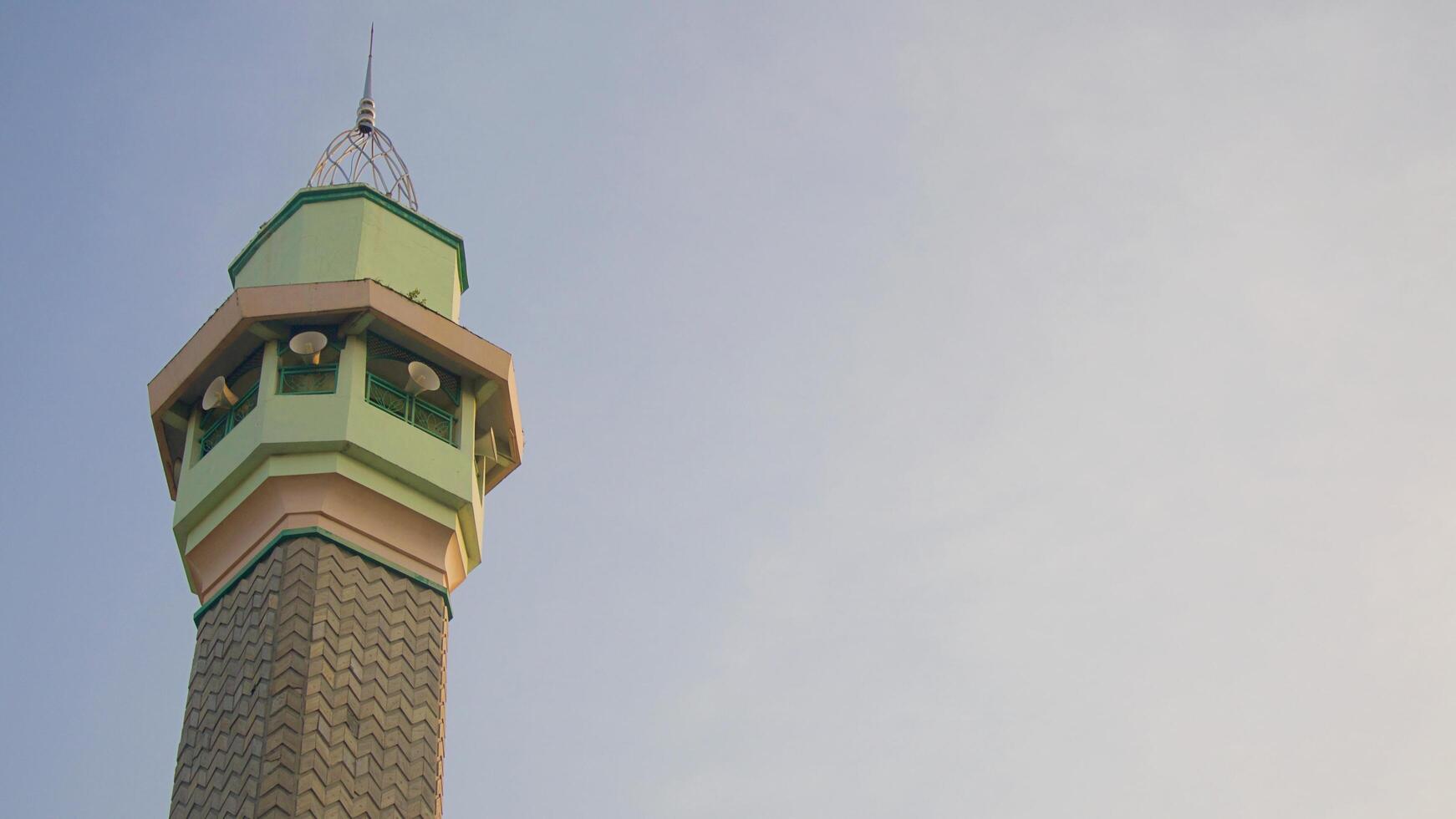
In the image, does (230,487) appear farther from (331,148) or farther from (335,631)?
(331,148)

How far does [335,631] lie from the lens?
1809 centimetres

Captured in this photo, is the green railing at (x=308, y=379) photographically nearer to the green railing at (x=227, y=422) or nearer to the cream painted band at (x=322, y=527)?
the green railing at (x=227, y=422)

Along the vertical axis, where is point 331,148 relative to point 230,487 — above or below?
above

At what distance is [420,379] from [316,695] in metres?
4.45

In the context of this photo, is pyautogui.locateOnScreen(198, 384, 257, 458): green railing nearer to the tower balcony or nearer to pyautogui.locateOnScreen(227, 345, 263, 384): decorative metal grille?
the tower balcony

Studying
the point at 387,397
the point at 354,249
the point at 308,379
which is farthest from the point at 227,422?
the point at 354,249

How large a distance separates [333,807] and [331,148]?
9.82m

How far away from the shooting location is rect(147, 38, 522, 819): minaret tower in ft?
56.9

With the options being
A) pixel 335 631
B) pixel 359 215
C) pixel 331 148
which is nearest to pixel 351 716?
pixel 335 631

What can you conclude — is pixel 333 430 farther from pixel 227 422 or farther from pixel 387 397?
pixel 227 422

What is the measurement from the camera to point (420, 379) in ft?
68.0

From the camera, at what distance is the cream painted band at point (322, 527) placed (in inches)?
756

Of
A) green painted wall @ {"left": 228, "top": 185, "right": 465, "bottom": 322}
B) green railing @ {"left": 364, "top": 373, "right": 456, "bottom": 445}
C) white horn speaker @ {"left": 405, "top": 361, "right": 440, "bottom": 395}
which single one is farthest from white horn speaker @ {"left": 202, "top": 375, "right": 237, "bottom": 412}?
white horn speaker @ {"left": 405, "top": 361, "right": 440, "bottom": 395}

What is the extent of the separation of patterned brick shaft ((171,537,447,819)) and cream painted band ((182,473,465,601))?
26 centimetres
